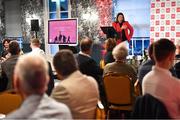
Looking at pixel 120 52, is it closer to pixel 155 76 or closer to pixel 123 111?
pixel 123 111

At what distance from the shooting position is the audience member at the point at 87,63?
14.1ft

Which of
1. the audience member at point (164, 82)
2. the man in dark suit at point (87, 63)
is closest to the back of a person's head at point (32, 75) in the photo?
the audience member at point (164, 82)

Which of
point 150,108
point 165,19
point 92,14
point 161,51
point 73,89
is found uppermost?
point 92,14

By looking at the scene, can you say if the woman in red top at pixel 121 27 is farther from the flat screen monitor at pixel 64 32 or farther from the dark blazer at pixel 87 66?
the dark blazer at pixel 87 66

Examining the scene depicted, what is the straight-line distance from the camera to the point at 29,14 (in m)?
10.7

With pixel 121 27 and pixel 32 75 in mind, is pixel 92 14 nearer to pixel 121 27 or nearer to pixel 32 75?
pixel 121 27

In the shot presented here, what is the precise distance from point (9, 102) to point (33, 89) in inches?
54.4

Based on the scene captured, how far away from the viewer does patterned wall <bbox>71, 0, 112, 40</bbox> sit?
29.7ft

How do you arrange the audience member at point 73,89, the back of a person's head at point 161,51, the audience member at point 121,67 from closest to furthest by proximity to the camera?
the audience member at point 73,89
the back of a person's head at point 161,51
the audience member at point 121,67

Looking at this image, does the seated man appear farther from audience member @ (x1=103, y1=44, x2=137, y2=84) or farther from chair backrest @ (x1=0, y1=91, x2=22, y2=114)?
audience member @ (x1=103, y1=44, x2=137, y2=84)

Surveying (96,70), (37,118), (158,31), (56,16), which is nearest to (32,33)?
(56,16)

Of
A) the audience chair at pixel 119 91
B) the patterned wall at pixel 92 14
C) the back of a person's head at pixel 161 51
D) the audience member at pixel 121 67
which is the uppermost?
the patterned wall at pixel 92 14

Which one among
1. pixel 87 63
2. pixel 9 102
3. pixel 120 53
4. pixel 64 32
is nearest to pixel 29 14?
pixel 64 32

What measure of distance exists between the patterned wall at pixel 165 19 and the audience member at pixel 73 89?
5.32 metres
